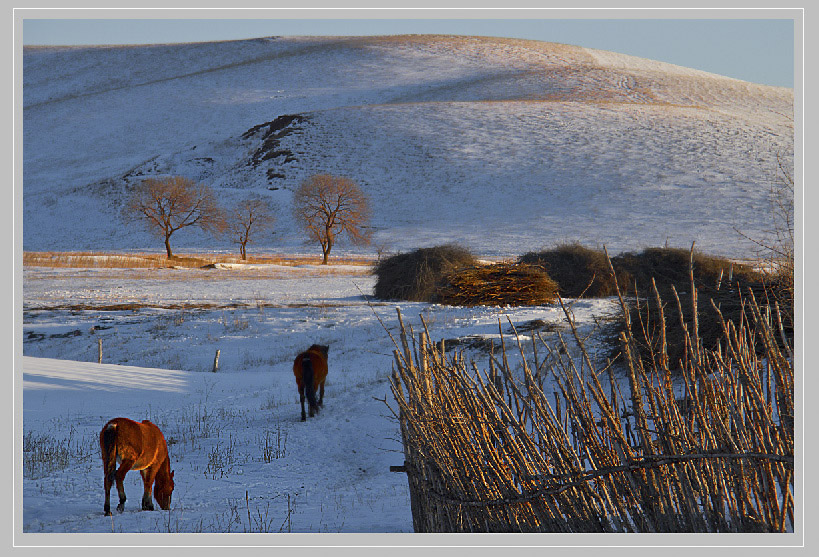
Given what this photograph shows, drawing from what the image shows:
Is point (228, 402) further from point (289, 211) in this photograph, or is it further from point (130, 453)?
point (289, 211)

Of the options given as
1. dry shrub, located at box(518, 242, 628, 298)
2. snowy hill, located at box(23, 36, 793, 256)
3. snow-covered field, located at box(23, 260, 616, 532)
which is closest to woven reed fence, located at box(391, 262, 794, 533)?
snow-covered field, located at box(23, 260, 616, 532)

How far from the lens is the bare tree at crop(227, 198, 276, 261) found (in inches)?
2015

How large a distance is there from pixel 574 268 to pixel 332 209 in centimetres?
Result: 3186

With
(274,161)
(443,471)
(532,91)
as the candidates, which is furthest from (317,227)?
(443,471)

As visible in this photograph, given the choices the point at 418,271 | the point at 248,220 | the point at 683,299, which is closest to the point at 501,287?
the point at 418,271

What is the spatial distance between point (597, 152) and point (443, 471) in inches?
2347

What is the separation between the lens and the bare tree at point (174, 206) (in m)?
48.9

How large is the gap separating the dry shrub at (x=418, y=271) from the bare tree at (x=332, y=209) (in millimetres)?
24335

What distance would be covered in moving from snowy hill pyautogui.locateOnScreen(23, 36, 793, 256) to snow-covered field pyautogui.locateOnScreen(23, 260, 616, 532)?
22457mm

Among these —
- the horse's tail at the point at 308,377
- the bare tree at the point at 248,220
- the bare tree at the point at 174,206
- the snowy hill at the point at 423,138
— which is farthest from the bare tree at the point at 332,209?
the horse's tail at the point at 308,377

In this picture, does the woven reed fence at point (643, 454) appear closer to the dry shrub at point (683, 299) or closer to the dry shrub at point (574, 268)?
the dry shrub at point (683, 299)

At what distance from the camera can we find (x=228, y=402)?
35.7ft

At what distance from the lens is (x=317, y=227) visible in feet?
162

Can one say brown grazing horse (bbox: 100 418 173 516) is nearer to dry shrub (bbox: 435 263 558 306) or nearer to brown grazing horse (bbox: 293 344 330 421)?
brown grazing horse (bbox: 293 344 330 421)
